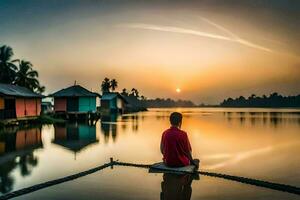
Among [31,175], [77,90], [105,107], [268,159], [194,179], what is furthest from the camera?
[105,107]

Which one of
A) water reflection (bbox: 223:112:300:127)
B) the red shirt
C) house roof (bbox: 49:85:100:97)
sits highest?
house roof (bbox: 49:85:100:97)

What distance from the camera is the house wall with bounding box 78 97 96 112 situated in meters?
52.0

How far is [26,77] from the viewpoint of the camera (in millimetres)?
54500

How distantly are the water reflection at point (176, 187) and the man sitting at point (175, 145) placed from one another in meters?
0.34

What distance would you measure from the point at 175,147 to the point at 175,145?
0.17 feet

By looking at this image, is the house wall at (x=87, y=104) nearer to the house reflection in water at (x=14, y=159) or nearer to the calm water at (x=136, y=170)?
the house reflection in water at (x=14, y=159)

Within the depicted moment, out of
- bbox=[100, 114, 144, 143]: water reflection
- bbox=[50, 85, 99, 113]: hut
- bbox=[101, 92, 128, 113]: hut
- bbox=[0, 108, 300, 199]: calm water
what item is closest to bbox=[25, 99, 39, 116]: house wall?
bbox=[100, 114, 144, 143]: water reflection

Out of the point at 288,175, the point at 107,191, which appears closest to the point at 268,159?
the point at 288,175

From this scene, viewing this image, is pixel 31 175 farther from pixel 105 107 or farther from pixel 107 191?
pixel 105 107

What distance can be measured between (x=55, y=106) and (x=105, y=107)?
102 feet

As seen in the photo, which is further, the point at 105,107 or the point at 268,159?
the point at 105,107

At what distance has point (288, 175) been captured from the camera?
12469 mm

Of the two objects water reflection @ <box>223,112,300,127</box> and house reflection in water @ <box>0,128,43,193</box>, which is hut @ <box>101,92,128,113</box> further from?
house reflection in water @ <box>0,128,43,193</box>

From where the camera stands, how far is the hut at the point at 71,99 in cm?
5097
